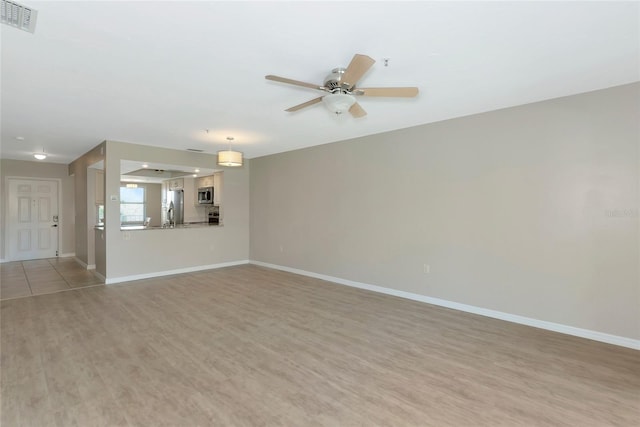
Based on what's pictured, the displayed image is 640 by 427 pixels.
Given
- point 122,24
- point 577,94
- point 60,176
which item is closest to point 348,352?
point 122,24

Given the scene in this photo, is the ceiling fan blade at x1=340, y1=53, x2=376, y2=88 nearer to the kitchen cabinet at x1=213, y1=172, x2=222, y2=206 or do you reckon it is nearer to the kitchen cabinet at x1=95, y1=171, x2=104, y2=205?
the kitchen cabinet at x1=213, y1=172, x2=222, y2=206

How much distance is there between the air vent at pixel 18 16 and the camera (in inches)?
74.9

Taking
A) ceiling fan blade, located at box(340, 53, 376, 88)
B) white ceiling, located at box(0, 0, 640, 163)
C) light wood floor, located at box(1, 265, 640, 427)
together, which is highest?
white ceiling, located at box(0, 0, 640, 163)

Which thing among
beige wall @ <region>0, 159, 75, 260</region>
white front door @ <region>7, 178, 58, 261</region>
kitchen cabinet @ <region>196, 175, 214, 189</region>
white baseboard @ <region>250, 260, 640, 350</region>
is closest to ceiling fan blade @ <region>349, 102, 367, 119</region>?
white baseboard @ <region>250, 260, 640, 350</region>

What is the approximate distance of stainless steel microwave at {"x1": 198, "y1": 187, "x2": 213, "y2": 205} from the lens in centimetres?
812

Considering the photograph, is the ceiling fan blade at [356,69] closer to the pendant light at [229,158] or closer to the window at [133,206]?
the pendant light at [229,158]

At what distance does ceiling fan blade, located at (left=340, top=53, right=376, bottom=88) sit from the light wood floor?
2407mm

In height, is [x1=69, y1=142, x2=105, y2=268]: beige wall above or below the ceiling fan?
below

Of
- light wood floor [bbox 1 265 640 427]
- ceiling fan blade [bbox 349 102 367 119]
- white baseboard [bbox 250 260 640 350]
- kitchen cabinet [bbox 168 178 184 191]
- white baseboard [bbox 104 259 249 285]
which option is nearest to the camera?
light wood floor [bbox 1 265 640 427]

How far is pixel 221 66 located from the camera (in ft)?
8.84

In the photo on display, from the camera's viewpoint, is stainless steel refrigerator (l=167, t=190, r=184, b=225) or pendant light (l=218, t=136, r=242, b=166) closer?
pendant light (l=218, t=136, r=242, b=166)

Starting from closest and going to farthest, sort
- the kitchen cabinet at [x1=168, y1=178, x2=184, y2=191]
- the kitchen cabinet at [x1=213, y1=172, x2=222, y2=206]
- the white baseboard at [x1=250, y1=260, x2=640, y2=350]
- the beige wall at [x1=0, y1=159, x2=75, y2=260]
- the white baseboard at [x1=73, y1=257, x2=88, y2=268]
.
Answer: the white baseboard at [x1=250, y1=260, x2=640, y2=350] → the white baseboard at [x1=73, y1=257, x2=88, y2=268] → the kitchen cabinet at [x1=213, y1=172, x2=222, y2=206] → the beige wall at [x1=0, y1=159, x2=75, y2=260] → the kitchen cabinet at [x1=168, y1=178, x2=184, y2=191]

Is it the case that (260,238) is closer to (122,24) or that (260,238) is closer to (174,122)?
(174,122)

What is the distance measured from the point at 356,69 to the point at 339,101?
1.55 ft
